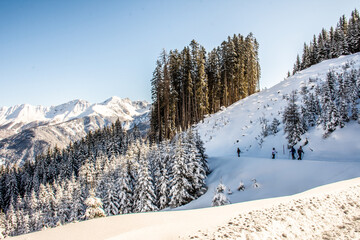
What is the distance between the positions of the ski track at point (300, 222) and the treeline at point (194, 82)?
115 ft

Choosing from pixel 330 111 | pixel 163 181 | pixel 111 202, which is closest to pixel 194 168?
pixel 163 181

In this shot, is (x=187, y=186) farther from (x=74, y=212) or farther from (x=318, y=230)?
(x=74, y=212)

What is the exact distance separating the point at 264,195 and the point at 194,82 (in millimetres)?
33503

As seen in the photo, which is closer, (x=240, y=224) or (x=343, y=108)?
(x=240, y=224)

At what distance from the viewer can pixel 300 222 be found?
648 centimetres

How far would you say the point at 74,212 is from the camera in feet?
115

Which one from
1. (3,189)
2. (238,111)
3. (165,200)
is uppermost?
(238,111)

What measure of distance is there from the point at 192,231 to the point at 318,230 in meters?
3.83

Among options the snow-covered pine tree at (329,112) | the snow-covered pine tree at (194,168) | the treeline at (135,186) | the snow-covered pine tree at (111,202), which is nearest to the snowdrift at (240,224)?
the treeline at (135,186)

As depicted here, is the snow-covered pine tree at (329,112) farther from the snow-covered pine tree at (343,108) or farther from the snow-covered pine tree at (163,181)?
the snow-covered pine tree at (163,181)

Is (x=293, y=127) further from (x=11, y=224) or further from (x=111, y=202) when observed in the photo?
(x=11, y=224)

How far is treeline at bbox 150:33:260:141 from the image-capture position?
44188 mm

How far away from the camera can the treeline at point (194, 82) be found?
145 ft

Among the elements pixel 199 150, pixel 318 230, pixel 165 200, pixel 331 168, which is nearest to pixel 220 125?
pixel 199 150
